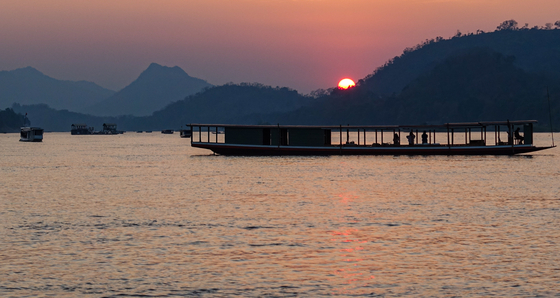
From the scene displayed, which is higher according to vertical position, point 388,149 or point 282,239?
point 388,149

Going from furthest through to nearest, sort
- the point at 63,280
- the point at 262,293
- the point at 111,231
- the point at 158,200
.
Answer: the point at 158,200
the point at 111,231
the point at 63,280
the point at 262,293

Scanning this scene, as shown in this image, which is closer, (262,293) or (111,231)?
(262,293)

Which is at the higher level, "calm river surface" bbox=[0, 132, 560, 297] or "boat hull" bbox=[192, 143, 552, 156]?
"boat hull" bbox=[192, 143, 552, 156]

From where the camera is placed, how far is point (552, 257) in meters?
23.5

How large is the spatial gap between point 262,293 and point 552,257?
11.3 meters

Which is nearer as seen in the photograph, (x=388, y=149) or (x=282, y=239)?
(x=282, y=239)

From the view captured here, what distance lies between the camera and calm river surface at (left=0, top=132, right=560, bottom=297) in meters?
19.9

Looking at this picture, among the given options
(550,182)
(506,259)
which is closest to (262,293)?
(506,259)

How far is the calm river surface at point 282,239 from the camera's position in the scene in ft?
65.4

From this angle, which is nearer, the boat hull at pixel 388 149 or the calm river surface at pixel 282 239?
the calm river surface at pixel 282 239

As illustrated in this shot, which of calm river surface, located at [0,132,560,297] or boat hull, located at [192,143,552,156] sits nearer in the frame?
calm river surface, located at [0,132,560,297]

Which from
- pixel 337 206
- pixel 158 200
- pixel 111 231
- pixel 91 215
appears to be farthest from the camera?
pixel 158 200

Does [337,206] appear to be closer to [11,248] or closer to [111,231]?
[111,231]

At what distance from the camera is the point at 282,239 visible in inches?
1104
